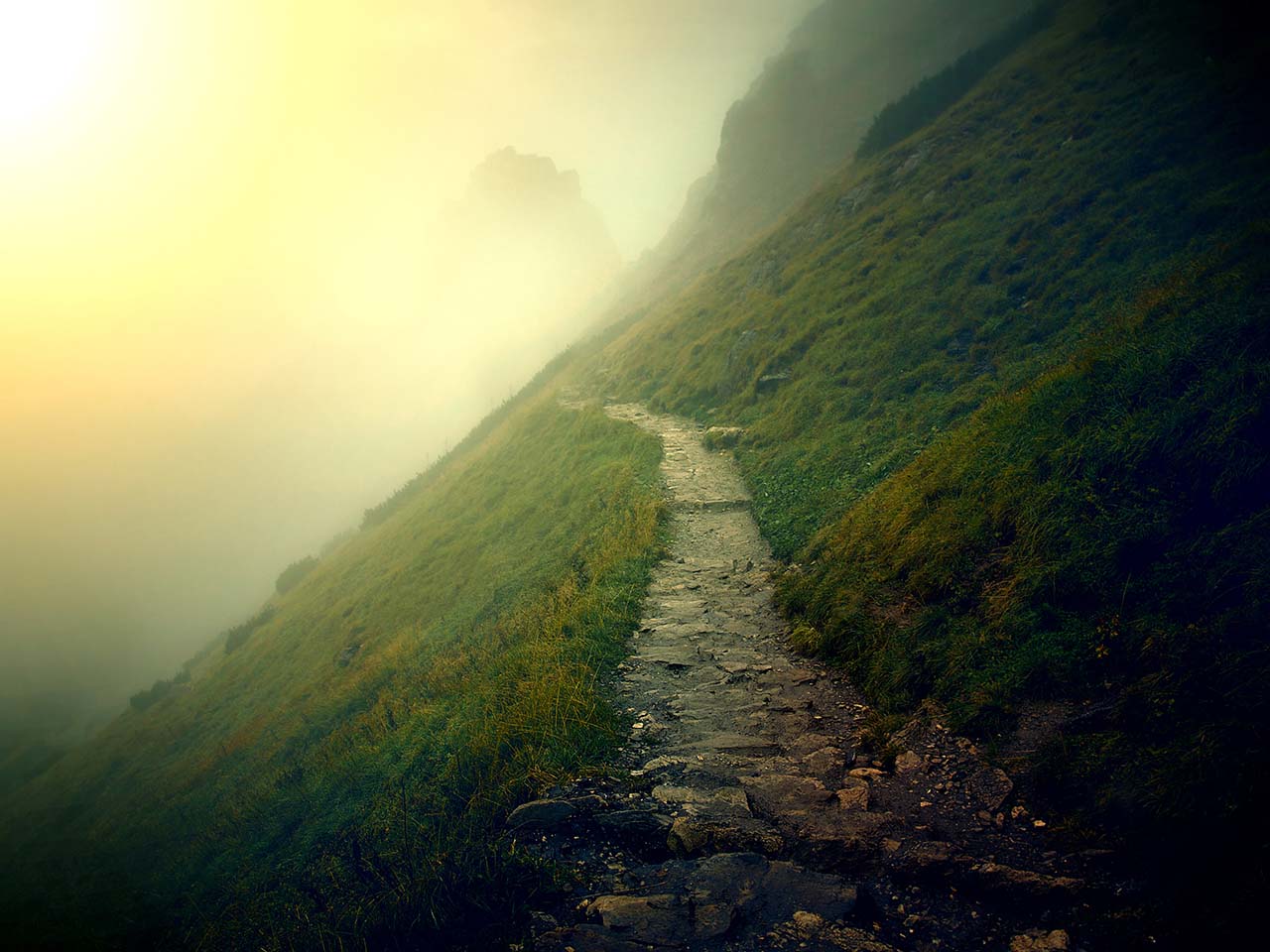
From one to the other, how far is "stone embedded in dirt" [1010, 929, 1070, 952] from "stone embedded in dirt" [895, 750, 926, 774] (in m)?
1.75

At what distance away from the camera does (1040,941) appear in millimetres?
3754

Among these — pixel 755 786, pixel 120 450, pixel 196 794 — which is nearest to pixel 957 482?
pixel 755 786

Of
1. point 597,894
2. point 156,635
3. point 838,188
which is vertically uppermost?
point 156,635

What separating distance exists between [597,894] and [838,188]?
41.4 m

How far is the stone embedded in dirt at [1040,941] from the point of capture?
146 inches

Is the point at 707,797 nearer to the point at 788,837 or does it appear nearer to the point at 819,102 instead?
the point at 788,837

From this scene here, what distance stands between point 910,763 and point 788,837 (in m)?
1.70

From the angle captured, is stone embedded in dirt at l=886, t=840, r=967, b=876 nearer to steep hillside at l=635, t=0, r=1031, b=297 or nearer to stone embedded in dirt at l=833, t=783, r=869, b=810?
stone embedded in dirt at l=833, t=783, r=869, b=810

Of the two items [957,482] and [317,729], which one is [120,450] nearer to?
[317,729]

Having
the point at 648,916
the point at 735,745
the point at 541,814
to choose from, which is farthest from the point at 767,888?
the point at 541,814

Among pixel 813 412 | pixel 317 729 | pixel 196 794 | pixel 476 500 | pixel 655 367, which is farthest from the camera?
pixel 655 367

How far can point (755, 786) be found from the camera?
5.78 metres

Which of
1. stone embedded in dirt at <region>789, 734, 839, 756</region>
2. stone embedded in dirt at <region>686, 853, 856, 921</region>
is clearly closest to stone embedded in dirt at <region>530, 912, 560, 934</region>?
stone embedded in dirt at <region>686, 853, 856, 921</region>

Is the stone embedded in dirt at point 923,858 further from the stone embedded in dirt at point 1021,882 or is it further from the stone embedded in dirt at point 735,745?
the stone embedded in dirt at point 735,745
